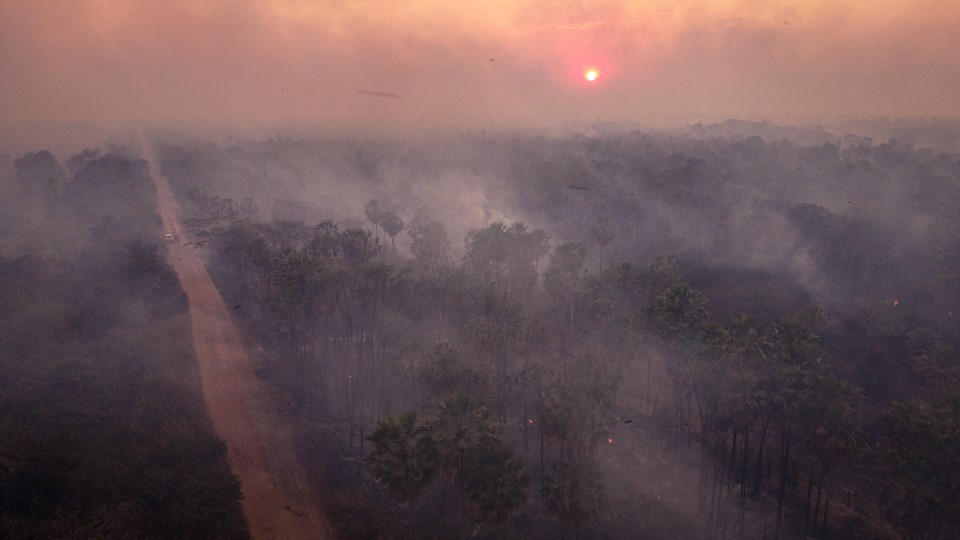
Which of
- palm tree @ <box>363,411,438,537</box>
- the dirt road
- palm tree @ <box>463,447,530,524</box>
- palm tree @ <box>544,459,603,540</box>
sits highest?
palm tree @ <box>363,411,438,537</box>

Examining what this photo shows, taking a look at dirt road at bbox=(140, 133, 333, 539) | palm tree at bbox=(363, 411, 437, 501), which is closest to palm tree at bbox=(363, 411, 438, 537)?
palm tree at bbox=(363, 411, 437, 501)

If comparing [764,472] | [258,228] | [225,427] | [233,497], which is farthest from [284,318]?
[764,472]

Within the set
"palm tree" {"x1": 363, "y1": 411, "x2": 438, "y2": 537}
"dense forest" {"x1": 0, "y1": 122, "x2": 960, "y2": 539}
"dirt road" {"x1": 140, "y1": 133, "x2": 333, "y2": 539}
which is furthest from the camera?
"dirt road" {"x1": 140, "y1": 133, "x2": 333, "y2": 539}

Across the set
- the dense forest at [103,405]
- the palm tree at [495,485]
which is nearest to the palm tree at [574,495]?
the palm tree at [495,485]

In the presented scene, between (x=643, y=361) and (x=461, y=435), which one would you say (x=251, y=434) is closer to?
(x=461, y=435)

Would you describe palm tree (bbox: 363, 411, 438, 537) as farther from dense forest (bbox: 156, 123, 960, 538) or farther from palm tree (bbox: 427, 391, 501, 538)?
palm tree (bbox: 427, 391, 501, 538)

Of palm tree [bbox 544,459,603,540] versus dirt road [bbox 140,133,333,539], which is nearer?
palm tree [bbox 544,459,603,540]
